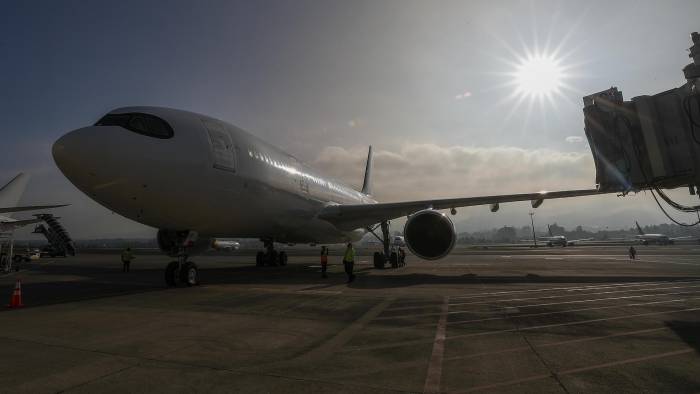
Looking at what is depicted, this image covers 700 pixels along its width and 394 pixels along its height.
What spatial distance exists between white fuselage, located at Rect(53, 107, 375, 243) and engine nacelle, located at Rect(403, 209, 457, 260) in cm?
477

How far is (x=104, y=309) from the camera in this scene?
21.4 ft

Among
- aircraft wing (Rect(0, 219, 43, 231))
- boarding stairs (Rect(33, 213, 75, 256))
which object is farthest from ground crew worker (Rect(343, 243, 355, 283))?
boarding stairs (Rect(33, 213, 75, 256))

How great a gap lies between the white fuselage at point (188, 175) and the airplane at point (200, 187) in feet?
0.07

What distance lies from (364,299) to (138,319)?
423 centimetres

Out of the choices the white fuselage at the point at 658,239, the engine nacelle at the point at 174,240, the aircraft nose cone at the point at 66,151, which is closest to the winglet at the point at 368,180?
the engine nacelle at the point at 174,240

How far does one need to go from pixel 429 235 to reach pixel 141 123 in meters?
9.07

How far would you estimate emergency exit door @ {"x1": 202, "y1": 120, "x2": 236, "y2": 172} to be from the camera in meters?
9.42

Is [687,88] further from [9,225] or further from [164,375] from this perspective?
[9,225]

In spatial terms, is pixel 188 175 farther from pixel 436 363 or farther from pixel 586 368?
pixel 586 368

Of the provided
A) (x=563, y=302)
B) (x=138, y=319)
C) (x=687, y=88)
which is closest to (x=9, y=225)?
(x=138, y=319)

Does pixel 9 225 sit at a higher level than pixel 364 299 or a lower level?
higher

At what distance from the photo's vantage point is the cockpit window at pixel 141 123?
7.88m

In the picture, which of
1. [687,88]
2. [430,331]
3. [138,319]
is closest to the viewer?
[430,331]

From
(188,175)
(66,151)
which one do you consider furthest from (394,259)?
(66,151)
